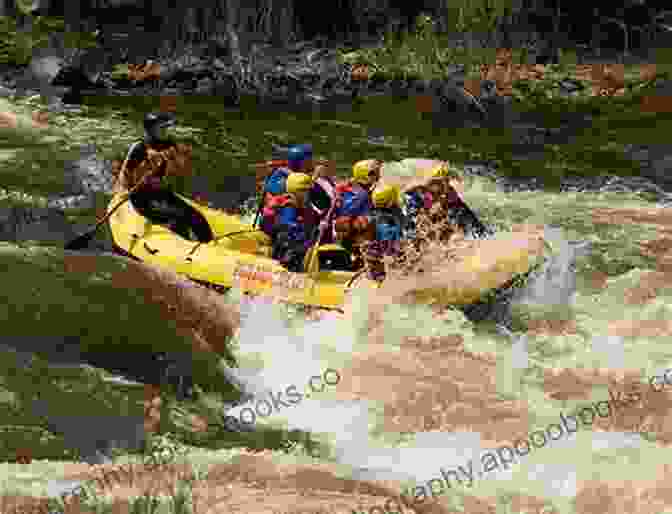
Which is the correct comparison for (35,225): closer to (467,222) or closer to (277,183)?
(277,183)

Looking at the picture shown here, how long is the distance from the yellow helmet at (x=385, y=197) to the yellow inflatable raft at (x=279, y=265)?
1.49ft

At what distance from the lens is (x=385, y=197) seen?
7.20 meters

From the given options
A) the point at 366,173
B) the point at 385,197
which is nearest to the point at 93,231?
the point at 366,173

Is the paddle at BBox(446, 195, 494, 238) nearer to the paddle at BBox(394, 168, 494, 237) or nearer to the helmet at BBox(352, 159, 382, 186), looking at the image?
the paddle at BBox(394, 168, 494, 237)

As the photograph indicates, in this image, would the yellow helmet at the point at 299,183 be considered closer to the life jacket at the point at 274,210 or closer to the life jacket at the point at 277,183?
the life jacket at the point at 274,210

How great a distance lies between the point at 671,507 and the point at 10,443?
3.05 metres

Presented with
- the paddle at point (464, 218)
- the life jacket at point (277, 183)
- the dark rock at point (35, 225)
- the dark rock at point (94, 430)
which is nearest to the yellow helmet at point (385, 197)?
the paddle at point (464, 218)

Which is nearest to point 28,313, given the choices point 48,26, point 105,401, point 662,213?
point 105,401

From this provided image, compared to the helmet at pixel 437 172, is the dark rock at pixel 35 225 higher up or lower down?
lower down

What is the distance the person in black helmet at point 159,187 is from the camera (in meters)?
8.34

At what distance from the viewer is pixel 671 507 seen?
14.0 feet

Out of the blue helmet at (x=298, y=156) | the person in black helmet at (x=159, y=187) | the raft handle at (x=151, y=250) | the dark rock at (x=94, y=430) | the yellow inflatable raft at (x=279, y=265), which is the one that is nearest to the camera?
the dark rock at (x=94, y=430)

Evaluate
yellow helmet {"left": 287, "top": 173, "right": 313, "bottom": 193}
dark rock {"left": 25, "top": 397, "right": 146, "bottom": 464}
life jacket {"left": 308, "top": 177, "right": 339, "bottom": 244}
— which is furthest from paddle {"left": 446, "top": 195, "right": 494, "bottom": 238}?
dark rock {"left": 25, "top": 397, "right": 146, "bottom": 464}

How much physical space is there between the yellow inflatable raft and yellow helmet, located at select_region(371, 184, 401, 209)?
1.49 ft
